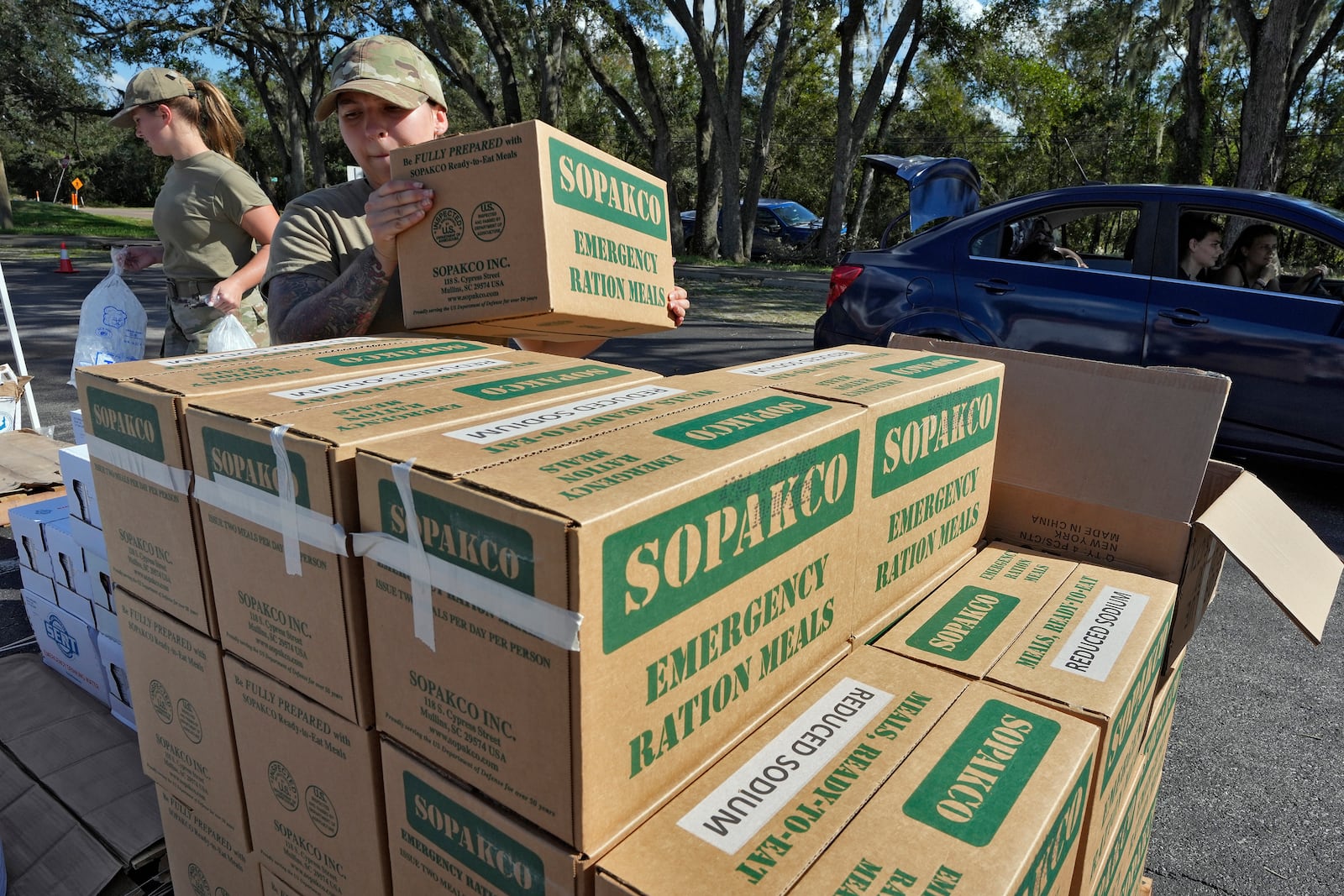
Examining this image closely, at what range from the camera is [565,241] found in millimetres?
1843

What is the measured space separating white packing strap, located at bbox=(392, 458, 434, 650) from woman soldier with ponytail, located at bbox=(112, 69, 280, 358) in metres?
2.37

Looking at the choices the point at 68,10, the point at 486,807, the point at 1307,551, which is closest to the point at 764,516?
the point at 486,807

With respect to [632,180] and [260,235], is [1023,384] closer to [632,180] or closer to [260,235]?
[632,180]

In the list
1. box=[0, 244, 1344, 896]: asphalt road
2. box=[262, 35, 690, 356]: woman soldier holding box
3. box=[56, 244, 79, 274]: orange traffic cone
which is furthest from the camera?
box=[56, 244, 79, 274]: orange traffic cone

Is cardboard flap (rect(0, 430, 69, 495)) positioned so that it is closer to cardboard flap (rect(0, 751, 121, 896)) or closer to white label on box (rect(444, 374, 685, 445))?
cardboard flap (rect(0, 751, 121, 896))

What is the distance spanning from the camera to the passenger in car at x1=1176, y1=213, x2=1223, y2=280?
15.2ft

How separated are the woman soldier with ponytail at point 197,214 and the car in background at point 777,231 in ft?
56.1

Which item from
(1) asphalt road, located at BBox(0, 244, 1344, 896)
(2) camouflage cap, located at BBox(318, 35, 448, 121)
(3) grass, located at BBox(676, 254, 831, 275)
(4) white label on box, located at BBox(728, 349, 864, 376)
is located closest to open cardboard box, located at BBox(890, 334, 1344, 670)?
(4) white label on box, located at BBox(728, 349, 864, 376)

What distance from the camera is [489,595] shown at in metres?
0.90

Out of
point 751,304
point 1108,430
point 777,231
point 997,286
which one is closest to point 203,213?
point 1108,430

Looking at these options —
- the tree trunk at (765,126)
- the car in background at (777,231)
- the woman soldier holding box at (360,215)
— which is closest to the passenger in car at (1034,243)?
the woman soldier holding box at (360,215)

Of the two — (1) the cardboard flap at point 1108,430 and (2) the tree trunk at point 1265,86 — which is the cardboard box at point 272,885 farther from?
(2) the tree trunk at point 1265,86

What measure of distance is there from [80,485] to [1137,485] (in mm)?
2706

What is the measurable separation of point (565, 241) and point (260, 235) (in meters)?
1.76
